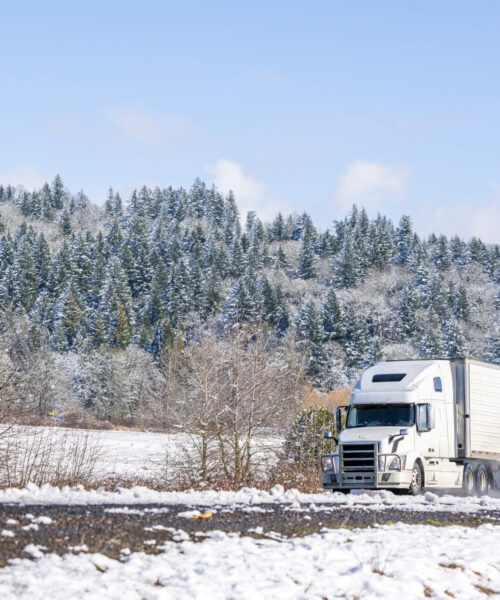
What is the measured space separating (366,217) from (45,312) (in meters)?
97.0

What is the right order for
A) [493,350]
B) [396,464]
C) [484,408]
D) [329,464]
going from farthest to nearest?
[493,350] < [484,408] < [329,464] < [396,464]

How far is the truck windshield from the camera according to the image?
20.5 metres

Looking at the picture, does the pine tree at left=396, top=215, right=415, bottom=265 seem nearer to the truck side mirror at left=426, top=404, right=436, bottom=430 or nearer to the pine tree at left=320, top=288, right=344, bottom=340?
the pine tree at left=320, top=288, right=344, bottom=340

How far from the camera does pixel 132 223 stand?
572ft

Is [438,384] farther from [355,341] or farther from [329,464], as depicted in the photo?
[355,341]

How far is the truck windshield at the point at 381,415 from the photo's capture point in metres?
20.5

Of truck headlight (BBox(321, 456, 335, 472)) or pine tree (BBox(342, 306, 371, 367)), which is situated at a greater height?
pine tree (BBox(342, 306, 371, 367))

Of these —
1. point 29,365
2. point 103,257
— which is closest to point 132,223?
point 103,257

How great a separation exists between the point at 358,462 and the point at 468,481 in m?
4.12

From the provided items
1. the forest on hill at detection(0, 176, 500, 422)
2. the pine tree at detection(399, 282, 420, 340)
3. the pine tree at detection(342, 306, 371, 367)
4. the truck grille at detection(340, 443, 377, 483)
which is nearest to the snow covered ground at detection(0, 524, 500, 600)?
the truck grille at detection(340, 443, 377, 483)

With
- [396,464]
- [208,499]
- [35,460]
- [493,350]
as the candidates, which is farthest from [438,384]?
[493,350]

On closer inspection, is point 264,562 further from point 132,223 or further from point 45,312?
point 132,223

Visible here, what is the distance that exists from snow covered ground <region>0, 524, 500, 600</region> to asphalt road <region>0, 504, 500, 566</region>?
31 cm

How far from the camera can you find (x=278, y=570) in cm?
747
